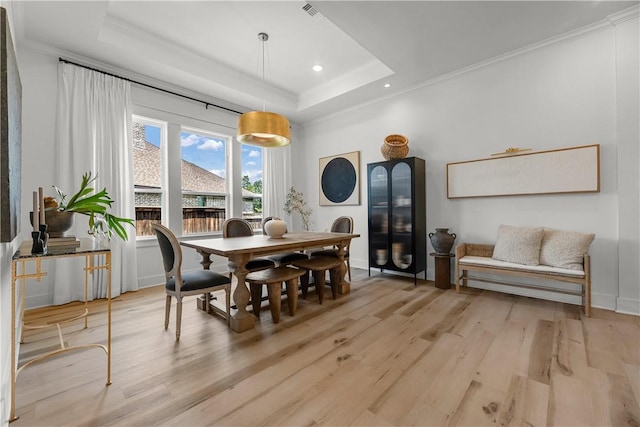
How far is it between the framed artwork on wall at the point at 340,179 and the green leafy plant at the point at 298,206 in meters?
0.43

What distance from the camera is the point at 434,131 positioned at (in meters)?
4.09

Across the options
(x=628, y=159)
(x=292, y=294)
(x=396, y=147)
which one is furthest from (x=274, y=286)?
(x=628, y=159)

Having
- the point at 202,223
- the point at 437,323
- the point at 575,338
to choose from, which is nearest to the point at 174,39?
the point at 202,223

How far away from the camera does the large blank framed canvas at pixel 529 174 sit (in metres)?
2.93

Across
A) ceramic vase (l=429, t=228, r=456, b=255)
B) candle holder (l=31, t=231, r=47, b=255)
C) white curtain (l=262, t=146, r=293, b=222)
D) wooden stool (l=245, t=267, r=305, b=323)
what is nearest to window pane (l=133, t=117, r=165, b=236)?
white curtain (l=262, t=146, r=293, b=222)

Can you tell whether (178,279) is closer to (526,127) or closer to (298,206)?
(298,206)

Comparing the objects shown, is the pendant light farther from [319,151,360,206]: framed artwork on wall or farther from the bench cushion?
the bench cushion

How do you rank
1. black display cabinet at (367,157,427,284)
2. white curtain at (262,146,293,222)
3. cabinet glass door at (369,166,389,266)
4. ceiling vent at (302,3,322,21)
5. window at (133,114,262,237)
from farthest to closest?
white curtain at (262,146,293,222)
cabinet glass door at (369,166,389,266)
window at (133,114,262,237)
black display cabinet at (367,157,427,284)
ceiling vent at (302,3,322,21)

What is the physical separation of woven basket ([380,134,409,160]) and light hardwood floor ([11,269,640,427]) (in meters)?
2.27

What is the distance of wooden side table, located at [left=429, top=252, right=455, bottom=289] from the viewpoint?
3.61 m

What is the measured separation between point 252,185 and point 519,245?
430 centimetres

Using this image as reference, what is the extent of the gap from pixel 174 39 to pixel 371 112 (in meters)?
3.10

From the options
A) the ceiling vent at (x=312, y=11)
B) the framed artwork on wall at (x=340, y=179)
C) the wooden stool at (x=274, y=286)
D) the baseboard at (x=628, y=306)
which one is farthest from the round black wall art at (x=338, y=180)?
the baseboard at (x=628, y=306)

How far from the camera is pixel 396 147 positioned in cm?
408
